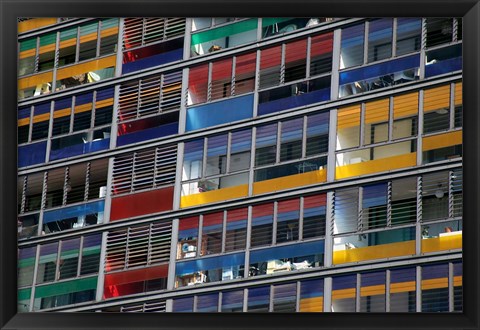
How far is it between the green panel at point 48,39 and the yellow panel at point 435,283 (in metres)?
2.55

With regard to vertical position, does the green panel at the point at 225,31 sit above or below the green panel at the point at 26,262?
above

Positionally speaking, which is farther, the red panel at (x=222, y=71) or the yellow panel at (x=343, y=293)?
the red panel at (x=222, y=71)

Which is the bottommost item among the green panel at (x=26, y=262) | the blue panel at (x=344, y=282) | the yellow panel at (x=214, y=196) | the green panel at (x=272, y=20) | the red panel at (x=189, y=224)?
the green panel at (x=26, y=262)

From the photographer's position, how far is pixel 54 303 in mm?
6785

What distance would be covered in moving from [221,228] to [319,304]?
0.82 m

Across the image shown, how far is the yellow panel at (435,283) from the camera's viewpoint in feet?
21.9

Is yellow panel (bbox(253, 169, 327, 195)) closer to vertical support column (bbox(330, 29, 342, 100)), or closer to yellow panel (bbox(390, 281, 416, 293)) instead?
vertical support column (bbox(330, 29, 342, 100))

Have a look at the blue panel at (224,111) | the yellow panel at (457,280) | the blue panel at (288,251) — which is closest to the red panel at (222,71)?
Result: the blue panel at (224,111)

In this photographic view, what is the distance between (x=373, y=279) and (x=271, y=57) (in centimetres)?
149

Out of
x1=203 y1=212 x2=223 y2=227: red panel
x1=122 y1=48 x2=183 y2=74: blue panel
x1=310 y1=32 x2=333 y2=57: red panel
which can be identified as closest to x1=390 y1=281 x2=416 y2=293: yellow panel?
x1=203 y1=212 x2=223 y2=227: red panel

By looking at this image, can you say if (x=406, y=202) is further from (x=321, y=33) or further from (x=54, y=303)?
(x=54, y=303)

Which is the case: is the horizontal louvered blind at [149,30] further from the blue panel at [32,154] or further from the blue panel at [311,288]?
the blue panel at [311,288]
